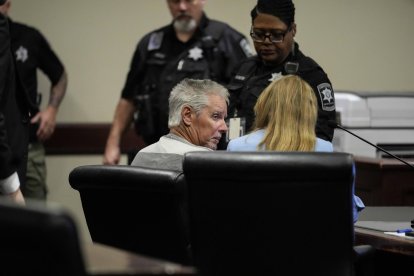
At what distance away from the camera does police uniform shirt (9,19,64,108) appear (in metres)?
5.85

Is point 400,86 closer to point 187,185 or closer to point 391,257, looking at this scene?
point 391,257

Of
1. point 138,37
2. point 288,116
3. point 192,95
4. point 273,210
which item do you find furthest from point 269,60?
point 138,37

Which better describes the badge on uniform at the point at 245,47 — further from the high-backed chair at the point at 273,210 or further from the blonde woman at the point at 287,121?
the high-backed chair at the point at 273,210

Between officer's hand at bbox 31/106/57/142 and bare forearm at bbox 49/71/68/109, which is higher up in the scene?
bare forearm at bbox 49/71/68/109

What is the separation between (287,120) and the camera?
324 centimetres

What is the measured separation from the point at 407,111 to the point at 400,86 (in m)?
1.64

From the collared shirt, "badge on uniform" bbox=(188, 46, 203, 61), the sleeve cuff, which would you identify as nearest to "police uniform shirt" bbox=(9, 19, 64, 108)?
"badge on uniform" bbox=(188, 46, 203, 61)

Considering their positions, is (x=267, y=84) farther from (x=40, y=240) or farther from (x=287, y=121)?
(x=40, y=240)

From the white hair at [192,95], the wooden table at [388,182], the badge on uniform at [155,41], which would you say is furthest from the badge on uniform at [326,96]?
the badge on uniform at [155,41]

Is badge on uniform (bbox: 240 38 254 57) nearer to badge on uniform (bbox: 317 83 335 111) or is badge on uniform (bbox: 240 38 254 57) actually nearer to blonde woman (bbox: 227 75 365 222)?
badge on uniform (bbox: 317 83 335 111)

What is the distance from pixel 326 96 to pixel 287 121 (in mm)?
902

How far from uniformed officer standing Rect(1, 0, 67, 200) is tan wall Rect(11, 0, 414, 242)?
0.59 metres

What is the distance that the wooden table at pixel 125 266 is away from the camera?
4.55 feet

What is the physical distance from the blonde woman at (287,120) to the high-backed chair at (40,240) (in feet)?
5.81
